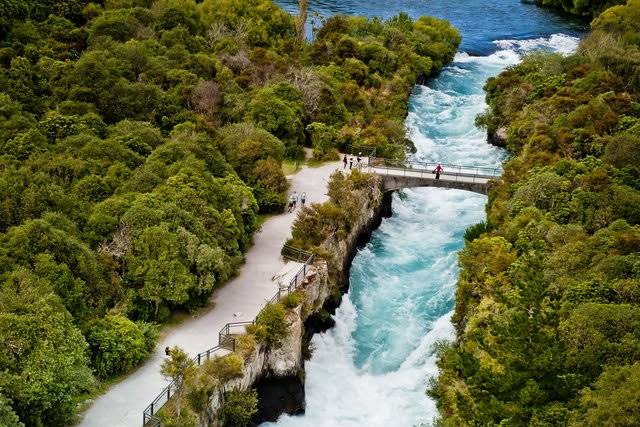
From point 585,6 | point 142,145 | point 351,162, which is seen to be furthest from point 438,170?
point 585,6

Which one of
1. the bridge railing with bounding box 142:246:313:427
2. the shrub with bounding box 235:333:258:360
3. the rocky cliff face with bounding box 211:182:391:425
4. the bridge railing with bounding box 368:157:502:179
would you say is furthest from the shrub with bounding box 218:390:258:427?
the bridge railing with bounding box 368:157:502:179

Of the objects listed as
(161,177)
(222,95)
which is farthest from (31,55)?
(161,177)

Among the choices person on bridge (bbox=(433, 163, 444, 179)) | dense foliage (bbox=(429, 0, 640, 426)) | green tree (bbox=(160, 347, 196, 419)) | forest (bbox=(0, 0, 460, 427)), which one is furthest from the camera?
person on bridge (bbox=(433, 163, 444, 179))

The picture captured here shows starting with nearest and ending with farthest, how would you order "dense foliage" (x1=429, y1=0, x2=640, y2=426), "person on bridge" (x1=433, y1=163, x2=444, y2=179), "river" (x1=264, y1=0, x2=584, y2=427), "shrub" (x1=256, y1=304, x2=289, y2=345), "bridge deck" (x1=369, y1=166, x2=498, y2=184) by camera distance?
"dense foliage" (x1=429, y1=0, x2=640, y2=426)
"shrub" (x1=256, y1=304, x2=289, y2=345)
"river" (x1=264, y1=0, x2=584, y2=427)
"person on bridge" (x1=433, y1=163, x2=444, y2=179)
"bridge deck" (x1=369, y1=166, x2=498, y2=184)

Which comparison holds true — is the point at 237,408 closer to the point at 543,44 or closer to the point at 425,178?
the point at 425,178

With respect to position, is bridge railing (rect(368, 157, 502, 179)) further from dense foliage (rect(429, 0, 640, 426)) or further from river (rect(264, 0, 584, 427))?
dense foliage (rect(429, 0, 640, 426))
